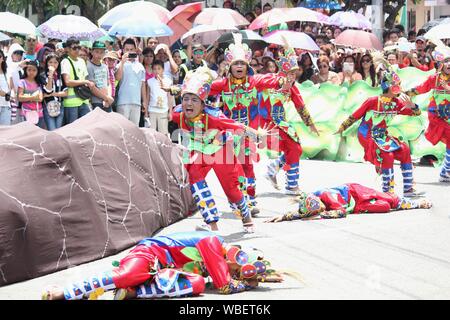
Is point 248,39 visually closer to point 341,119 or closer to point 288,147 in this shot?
point 341,119

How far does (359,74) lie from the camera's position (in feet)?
50.1

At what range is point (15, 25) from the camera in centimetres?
1496

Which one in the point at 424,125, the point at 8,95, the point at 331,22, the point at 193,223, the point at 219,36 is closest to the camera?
the point at 193,223

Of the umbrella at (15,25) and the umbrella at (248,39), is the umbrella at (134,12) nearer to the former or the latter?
the umbrella at (248,39)

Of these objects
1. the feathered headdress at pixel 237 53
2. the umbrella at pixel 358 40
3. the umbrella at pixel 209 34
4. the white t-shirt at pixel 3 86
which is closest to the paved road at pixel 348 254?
the feathered headdress at pixel 237 53

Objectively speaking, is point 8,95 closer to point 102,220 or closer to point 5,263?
point 102,220

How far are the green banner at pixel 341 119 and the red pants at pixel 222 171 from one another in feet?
18.2

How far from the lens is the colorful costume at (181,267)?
19.3 feet

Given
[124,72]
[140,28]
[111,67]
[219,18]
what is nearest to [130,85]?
[124,72]

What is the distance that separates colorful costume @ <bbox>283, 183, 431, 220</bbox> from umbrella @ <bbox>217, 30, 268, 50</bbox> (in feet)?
22.0

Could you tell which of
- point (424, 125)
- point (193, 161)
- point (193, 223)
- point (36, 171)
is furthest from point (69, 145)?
point (424, 125)

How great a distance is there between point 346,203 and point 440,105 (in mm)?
3290
